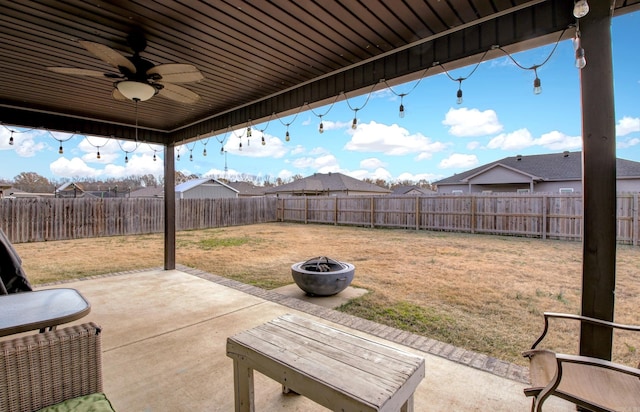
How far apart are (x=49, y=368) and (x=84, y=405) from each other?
0.78 feet

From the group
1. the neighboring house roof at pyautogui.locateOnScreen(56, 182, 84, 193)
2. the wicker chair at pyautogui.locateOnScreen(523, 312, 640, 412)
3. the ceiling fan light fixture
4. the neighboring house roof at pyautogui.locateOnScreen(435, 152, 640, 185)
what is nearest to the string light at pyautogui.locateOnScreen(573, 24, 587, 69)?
the wicker chair at pyautogui.locateOnScreen(523, 312, 640, 412)

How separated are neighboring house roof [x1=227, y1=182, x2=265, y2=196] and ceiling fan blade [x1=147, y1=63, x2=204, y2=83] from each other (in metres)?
29.2

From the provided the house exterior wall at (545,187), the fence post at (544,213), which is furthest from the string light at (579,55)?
the house exterior wall at (545,187)

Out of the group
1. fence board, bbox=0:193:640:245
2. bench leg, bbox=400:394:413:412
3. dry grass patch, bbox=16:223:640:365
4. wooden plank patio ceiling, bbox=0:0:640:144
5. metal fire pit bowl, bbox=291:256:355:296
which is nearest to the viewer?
bench leg, bbox=400:394:413:412

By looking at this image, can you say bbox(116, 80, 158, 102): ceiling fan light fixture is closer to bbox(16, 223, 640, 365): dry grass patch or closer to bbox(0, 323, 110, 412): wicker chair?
bbox(0, 323, 110, 412): wicker chair

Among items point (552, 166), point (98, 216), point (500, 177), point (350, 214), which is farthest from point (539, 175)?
point (98, 216)

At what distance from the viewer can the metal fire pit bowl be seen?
12.8 ft

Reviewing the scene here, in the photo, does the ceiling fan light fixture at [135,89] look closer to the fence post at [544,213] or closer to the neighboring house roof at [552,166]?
the fence post at [544,213]

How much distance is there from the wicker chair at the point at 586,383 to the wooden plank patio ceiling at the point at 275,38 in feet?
6.68

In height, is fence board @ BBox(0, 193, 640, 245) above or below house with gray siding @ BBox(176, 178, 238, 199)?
below

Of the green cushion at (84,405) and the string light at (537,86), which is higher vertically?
the string light at (537,86)

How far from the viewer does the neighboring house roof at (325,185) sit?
24641 mm

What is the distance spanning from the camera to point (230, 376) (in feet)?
7.59

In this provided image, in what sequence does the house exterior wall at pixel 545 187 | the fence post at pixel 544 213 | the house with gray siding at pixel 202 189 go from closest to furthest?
the fence post at pixel 544 213 → the house exterior wall at pixel 545 187 → the house with gray siding at pixel 202 189
